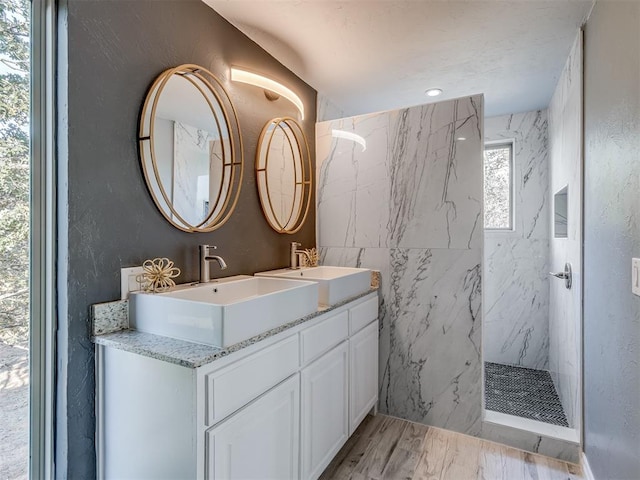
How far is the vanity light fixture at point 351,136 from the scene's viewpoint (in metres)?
2.48

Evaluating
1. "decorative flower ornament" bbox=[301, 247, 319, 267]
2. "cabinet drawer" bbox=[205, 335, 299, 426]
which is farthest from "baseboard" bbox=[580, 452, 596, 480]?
"decorative flower ornament" bbox=[301, 247, 319, 267]

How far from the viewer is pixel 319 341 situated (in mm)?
1666

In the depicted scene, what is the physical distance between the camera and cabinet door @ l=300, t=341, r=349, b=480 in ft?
5.15

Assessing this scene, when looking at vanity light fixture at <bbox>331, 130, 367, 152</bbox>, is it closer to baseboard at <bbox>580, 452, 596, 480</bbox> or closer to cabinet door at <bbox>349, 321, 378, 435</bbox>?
cabinet door at <bbox>349, 321, 378, 435</bbox>

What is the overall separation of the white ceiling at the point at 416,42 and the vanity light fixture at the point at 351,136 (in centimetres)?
35

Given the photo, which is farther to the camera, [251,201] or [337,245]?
[337,245]

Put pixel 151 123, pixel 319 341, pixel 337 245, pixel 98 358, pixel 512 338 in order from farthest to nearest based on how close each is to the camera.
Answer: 1. pixel 512 338
2. pixel 337 245
3. pixel 319 341
4. pixel 151 123
5. pixel 98 358

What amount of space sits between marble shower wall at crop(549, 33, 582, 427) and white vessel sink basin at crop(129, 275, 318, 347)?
1.50 meters

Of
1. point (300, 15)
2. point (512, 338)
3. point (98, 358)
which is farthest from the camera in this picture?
point (512, 338)

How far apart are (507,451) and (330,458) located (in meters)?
1.05

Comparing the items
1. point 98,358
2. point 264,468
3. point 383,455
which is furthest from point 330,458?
point 98,358

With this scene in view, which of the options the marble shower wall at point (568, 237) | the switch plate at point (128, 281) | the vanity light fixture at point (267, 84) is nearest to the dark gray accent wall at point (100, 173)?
the switch plate at point (128, 281)

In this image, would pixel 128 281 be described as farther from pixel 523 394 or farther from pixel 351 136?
pixel 523 394

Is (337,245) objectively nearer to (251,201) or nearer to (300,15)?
(251,201)
